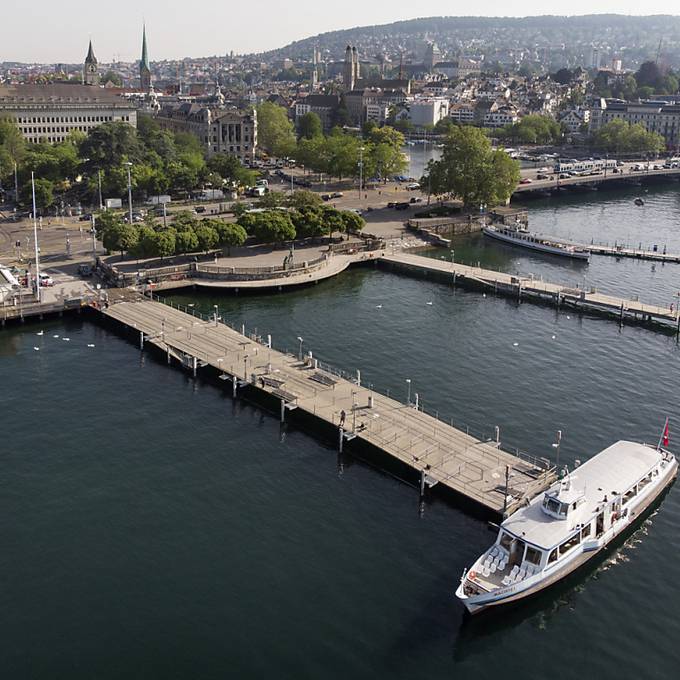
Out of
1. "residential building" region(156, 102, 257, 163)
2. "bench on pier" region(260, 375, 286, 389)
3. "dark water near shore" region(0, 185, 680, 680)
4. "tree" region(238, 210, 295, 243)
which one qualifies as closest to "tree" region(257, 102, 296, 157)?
"residential building" region(156, 102, 257, 163)

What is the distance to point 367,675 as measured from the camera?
35219 mm

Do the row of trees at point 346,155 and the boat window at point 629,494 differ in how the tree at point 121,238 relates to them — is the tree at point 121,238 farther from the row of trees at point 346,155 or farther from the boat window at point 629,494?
the boat window at point 629,494

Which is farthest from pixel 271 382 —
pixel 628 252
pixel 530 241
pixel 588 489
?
pixel 628 252

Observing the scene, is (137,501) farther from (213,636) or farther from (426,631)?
(426,631)

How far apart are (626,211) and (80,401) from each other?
11774 cm

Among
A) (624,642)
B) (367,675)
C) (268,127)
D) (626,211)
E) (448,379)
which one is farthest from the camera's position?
(268,127)

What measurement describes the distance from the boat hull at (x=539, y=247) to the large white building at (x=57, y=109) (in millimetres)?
90857

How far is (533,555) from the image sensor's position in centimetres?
4075

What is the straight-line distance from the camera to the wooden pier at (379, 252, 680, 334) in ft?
274

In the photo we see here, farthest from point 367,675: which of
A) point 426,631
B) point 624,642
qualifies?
point 624,642

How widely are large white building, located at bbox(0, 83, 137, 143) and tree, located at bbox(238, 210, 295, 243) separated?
8427cm

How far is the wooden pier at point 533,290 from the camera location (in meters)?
83.4

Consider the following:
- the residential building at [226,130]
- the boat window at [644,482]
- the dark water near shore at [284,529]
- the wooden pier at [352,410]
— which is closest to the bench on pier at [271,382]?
the wooden pier at [352,410]

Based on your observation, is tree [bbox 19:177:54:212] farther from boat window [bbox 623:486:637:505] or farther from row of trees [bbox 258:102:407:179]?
boat window [bbox 623:486:637:505]
